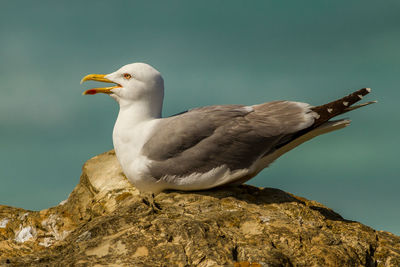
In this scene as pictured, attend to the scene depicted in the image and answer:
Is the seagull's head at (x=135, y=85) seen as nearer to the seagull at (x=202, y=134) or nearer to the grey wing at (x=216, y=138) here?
the seagull at (x=202, y=134)

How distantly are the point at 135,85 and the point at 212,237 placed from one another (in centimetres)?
374

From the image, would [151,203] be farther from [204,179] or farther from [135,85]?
[135,85]

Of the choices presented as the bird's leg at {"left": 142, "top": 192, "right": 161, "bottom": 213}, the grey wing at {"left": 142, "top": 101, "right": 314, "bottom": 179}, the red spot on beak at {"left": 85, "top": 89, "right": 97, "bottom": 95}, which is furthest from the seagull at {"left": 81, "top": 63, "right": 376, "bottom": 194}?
the bird's leg at {"left": 142, "top": 192, "right": 161, "bottom": 213}

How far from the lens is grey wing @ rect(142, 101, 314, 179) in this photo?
8.88 meters

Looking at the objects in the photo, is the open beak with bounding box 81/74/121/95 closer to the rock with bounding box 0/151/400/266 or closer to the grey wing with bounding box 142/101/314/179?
the grey wing with bounding box 142/101/314/179

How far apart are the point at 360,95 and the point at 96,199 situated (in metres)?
5.32

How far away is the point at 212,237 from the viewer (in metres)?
7.03

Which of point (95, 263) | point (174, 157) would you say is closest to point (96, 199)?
point (174, 157)

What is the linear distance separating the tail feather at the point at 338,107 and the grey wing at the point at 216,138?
0.48ft

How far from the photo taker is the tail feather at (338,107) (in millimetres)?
9258

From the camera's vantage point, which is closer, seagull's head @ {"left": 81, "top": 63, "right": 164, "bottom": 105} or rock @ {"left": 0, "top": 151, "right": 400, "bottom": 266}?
rock @ {"left": 0, "top": 151, "right": 400, "bottom": 266}

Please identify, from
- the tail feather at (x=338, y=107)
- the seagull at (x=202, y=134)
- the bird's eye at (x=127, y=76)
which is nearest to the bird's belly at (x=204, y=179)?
the seagull at (x=202, y=134)

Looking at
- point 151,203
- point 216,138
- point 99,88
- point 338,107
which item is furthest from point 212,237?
point 99,88

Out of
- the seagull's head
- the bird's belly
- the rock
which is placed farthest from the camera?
the seagull's head
